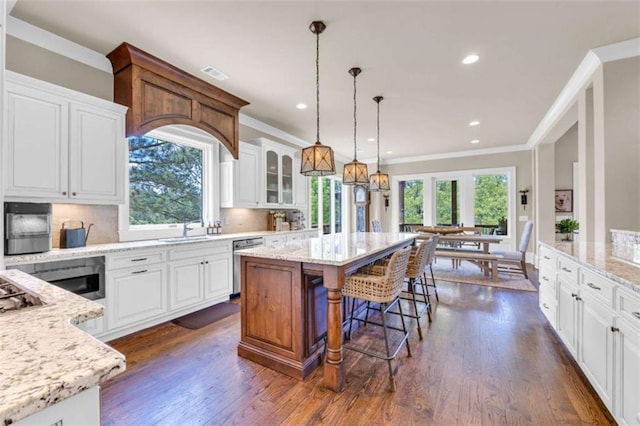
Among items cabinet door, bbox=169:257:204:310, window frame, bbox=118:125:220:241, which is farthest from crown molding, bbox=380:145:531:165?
cabinet door, bbox=169:257:204:310

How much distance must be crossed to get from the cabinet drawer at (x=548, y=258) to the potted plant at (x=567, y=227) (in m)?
3.50

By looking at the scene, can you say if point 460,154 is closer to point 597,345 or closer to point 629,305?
Result: point 597,345

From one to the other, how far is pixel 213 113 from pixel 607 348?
418 centimetres

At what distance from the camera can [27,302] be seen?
Answer: 40.3 inches

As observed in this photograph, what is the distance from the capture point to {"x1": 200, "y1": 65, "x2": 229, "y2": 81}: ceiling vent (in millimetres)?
3191

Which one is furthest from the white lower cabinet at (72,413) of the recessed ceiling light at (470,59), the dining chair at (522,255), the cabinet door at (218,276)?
the dining chair at (522,255)

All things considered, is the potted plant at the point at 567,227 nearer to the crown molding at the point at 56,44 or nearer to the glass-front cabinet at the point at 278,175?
the glass-front cabinet at the point at 278,175

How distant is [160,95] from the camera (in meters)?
3.15

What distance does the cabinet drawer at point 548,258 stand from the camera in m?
2.65

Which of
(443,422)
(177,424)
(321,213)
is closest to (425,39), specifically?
(443,422)

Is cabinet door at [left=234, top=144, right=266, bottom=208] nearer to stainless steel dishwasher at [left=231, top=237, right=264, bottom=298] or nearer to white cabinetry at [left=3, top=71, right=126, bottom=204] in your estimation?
stainless steel dishwasher at [left=231, top=237, right=264, bottom=298]

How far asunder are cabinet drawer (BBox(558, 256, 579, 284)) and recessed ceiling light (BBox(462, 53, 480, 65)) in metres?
2.04

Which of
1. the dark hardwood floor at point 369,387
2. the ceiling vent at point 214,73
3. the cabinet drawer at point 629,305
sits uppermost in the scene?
the ceiling vent at point 214,73

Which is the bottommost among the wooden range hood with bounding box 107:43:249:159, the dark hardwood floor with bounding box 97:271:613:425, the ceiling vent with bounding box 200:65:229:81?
the dark hardwood floor with bounding box 97:271:613:425
